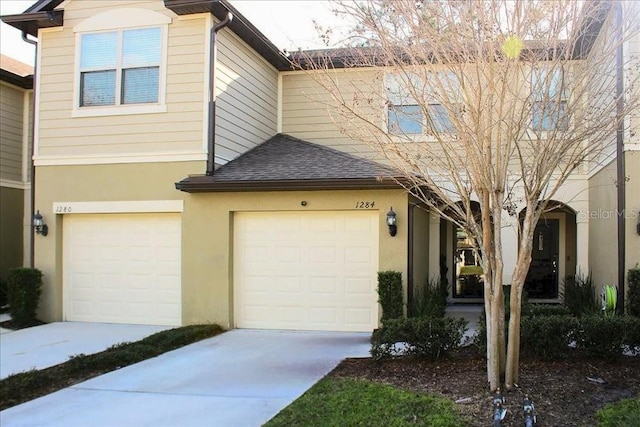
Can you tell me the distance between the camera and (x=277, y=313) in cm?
1037

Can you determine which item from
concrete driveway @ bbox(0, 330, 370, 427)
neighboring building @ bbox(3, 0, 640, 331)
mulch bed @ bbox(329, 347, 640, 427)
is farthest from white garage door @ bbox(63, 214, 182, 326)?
mulch bed @ bbox(329, 347, 640, 427)

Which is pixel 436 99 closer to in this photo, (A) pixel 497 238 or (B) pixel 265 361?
(A) pixel 497 238

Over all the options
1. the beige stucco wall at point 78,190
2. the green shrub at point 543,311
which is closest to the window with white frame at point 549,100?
the green shrub at point 543,311

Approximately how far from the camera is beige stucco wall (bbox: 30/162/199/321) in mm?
10617

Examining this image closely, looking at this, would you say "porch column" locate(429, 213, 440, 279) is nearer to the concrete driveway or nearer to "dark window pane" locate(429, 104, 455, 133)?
the concrete driveway

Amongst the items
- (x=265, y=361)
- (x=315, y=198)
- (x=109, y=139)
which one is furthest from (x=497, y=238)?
(x=109, y=139)

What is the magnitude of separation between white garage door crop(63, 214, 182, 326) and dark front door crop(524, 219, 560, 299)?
29.6 feet

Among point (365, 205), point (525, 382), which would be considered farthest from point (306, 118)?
point (525, 382)

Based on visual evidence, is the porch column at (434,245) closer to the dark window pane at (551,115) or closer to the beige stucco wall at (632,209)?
the beige stucco wall at (632,209)

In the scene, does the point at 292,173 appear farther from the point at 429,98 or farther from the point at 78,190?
the point at 429,98

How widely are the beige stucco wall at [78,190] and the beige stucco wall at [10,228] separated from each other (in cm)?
368

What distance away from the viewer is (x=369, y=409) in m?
5.12

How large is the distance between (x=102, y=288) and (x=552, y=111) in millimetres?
8933

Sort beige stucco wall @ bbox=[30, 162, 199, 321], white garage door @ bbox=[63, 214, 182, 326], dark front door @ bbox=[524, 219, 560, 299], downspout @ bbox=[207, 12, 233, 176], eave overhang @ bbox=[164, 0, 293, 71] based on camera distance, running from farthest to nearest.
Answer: dark front door @ bbox=[524, 219, 560, 299] < white garage door @ bbox=[63, 214, 182, 326] < beige stucco wall @ bbox=[30, 162, 199, 321] < downspout @ bbox=[207, 12, 233, 176] < eave overhang @ bbox=[164, 0, 293, 71]
